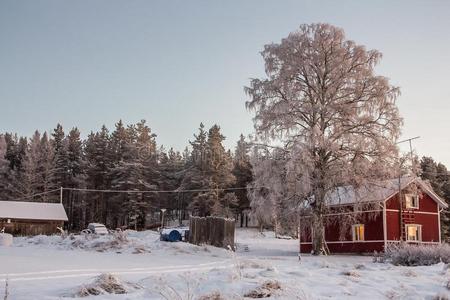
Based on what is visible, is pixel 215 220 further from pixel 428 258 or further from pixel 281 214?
pixel 428 258

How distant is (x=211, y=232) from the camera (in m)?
32.2

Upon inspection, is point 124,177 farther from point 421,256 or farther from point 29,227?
point 421,256

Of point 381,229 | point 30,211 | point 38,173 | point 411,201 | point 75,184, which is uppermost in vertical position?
point 38,173

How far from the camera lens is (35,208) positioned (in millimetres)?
57531

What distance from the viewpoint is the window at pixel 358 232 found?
3661 centimetres

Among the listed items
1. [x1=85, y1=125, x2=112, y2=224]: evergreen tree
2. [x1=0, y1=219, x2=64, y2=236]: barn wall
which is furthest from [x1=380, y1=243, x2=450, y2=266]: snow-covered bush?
[x1=85, y1=125, x2=112, y2=224]: evergreen tree

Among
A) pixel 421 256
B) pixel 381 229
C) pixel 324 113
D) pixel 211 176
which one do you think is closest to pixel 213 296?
pixel 421 256

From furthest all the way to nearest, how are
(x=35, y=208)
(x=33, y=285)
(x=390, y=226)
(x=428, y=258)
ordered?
(x=35, y=208) < (x=390, y=226) < (x=428, y=258) < (x=33, y=285)

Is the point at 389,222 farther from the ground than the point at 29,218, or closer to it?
farther from the ground

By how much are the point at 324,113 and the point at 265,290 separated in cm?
2264

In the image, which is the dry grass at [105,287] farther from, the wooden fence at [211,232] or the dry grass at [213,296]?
the wooden fence at [211,232]

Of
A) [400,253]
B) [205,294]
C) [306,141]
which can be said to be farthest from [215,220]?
[205,294]

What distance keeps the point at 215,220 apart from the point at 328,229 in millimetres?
11039

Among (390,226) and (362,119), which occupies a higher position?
(362,119)
